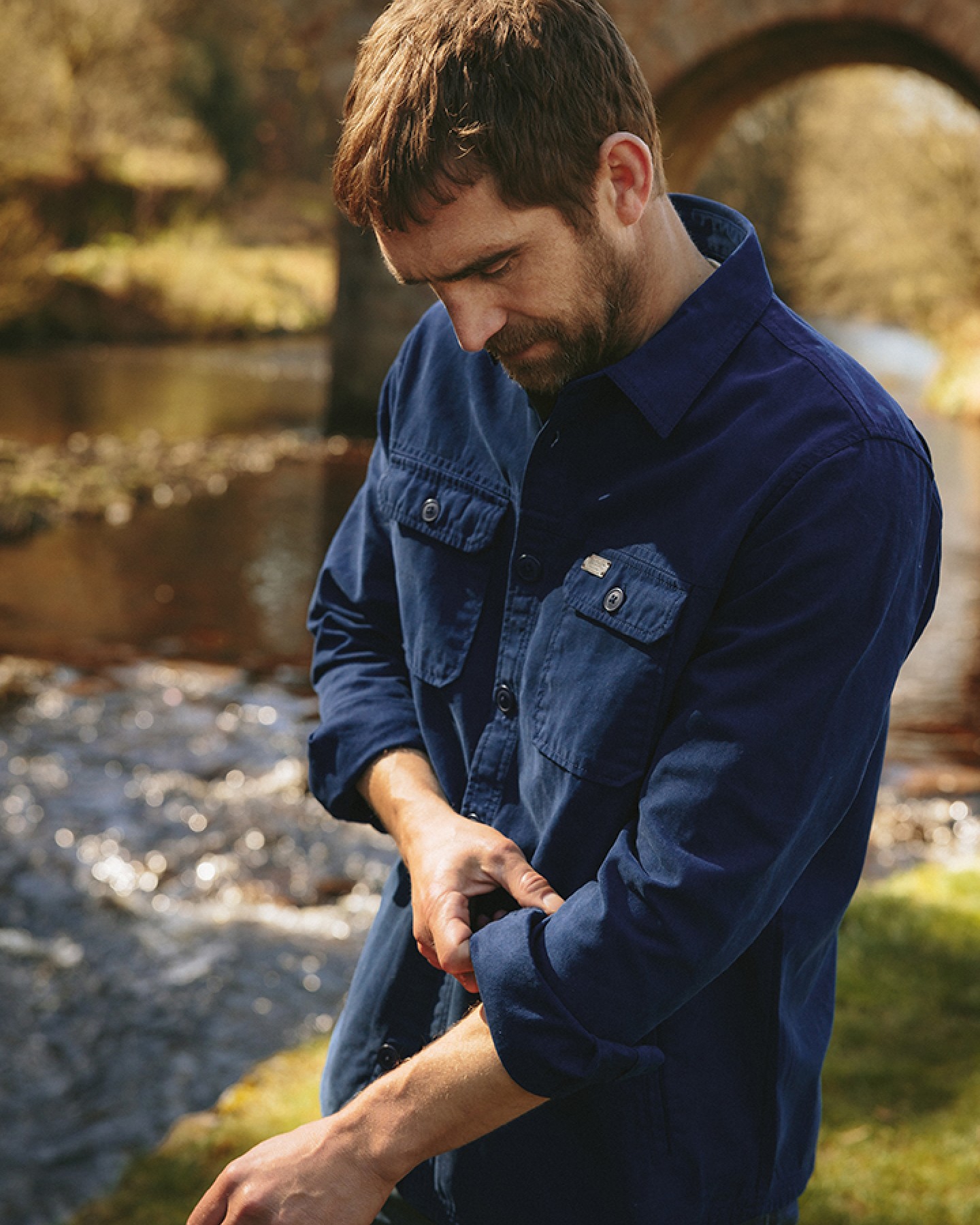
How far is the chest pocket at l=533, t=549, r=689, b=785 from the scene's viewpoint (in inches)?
50.2

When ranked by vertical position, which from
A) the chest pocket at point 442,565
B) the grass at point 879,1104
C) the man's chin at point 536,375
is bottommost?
the grass at point 879,1104

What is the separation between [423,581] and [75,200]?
21837mm

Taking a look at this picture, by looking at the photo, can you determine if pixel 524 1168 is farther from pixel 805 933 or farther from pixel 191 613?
pixel 191 613

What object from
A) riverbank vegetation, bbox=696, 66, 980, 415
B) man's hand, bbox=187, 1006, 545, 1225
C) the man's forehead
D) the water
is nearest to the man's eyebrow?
the man's forehead

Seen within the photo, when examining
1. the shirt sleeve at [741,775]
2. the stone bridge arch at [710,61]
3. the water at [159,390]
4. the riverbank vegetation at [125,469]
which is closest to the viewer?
the shirt sleeve at [741,775]

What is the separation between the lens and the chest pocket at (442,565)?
1493 mm

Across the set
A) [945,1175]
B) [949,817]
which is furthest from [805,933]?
[949,817]

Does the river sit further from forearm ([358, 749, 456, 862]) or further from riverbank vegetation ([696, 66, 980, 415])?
riverbank vegetation ([696, 66, 980, 415])

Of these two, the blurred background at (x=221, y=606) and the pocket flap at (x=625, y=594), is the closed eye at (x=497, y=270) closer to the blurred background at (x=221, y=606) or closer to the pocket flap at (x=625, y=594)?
the pocket flap at (x=625, y=594)

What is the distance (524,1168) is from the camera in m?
1.41

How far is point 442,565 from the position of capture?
1.53 metres

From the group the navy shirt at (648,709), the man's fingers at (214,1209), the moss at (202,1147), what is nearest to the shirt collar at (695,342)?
the navy shirt at (648,709)

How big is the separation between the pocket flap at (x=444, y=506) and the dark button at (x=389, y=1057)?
0.58 metres

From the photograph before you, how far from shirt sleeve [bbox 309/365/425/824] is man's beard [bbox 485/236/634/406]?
32 centimetres
